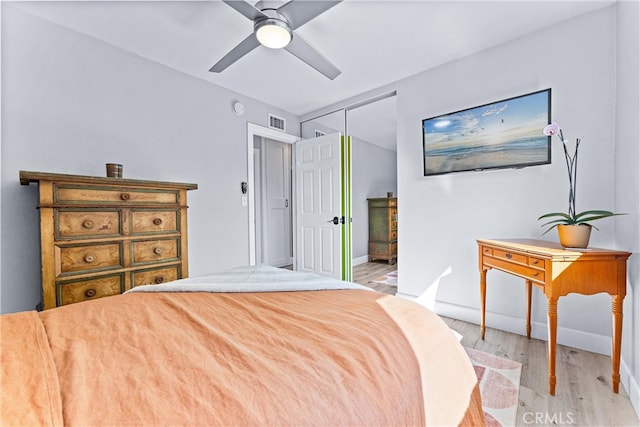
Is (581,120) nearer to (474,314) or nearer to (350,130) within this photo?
(474,314)

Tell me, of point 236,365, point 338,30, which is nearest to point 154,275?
point 236,365

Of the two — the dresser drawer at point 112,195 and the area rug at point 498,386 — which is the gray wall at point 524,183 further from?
the dresser drawer at point 112,195

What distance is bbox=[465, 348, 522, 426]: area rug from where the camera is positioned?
4.54ft

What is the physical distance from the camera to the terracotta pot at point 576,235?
168 cm

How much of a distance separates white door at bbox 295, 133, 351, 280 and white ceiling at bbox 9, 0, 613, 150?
0.98 meters

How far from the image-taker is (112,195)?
6.24 ft

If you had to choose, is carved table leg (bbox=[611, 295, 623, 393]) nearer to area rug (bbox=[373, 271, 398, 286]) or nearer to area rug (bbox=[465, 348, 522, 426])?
area rug (bbox=[465, 348, 522, 426])

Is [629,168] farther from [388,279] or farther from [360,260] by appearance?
[360,260]

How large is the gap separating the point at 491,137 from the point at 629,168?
0.92 m

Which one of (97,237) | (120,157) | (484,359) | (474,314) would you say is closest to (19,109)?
(120,157)

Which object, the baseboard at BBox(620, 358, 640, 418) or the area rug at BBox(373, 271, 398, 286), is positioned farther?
the area rug at BBox(373, 271, 398, 286)

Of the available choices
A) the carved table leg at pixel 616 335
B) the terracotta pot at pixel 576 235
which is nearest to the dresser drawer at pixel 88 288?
the terracotta pot at pixel 576 235

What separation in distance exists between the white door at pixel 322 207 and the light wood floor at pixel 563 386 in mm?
1675

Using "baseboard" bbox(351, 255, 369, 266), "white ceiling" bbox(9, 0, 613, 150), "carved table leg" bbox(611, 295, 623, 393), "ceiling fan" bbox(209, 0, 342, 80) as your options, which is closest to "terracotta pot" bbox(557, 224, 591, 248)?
"carved table leg" bbox(611, 295, 623, 393)
